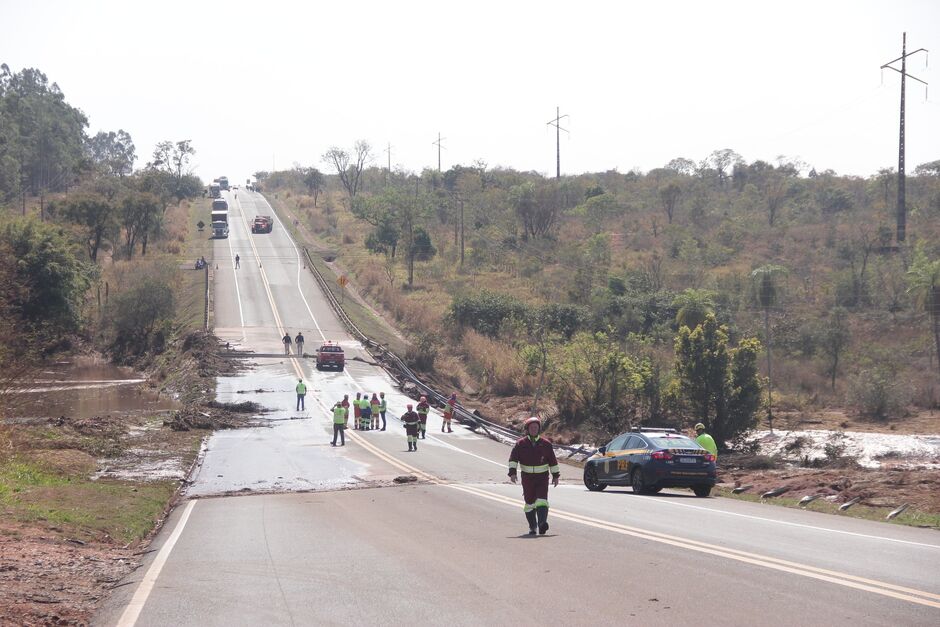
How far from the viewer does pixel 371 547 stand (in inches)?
446

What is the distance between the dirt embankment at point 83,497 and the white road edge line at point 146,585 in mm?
366

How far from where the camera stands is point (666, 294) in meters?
69.8

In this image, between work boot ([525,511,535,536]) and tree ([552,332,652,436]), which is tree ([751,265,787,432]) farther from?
work boot ([525,511,535,536])

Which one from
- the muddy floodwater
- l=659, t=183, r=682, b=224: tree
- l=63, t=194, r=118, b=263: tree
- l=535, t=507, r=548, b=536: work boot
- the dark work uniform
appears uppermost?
l=659, t=183, r=682, b=224: tree

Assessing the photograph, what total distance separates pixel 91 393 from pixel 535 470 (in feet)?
135

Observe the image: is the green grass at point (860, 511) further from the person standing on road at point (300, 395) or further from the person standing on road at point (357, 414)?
the person standing on road at point (300, 395)

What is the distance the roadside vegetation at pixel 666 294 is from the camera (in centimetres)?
3928

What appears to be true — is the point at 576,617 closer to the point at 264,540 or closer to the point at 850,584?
the point at 850,584

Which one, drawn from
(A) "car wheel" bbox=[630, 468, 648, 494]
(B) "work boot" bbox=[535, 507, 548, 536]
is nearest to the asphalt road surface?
(B) "work boot" bbox=[535, 507, 548, 536]

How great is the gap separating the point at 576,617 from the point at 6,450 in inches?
619

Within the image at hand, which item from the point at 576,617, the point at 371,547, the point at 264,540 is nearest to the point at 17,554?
the point at 264,540

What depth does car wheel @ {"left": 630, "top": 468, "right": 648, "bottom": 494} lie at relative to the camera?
61.0 feet

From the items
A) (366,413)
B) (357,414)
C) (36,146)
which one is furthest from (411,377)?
(36,146)

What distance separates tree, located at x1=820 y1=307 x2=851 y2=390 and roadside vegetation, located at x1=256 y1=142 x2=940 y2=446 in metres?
0.14
